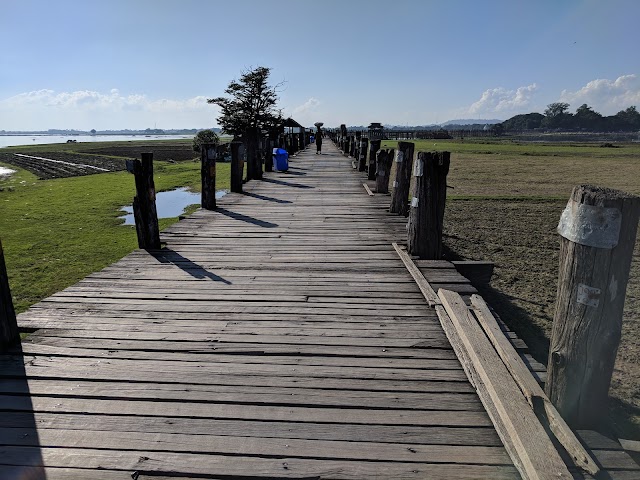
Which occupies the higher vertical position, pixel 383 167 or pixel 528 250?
pixel 383 167

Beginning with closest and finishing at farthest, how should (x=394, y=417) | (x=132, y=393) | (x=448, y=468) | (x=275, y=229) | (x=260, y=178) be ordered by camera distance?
(x=448, y=468) → (x=394, y=417) → (x=132, y=393) → (x=275, y=229) → (x=260, y=178)

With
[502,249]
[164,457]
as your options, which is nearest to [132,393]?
[164,457]

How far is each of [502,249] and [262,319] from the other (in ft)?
22.1

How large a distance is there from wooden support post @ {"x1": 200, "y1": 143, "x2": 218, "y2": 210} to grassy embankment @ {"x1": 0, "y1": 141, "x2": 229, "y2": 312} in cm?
189

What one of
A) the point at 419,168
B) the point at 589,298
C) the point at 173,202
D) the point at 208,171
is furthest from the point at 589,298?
the point at 173,202

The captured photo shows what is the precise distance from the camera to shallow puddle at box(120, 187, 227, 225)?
13.1m

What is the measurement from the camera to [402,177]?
803 cm

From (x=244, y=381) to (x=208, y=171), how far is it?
6.60 meters

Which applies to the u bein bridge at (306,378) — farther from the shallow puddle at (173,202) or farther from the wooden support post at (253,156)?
the wooden support post at (253,156)

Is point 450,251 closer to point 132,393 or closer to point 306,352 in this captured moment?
point 306,352

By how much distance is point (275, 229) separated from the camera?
24.1ft

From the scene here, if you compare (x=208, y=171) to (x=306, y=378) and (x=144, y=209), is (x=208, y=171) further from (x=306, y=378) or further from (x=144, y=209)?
(x=306, y=378)

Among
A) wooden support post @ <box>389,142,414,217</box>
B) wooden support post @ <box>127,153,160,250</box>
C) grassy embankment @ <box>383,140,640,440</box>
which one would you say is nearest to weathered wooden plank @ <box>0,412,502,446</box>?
grassy embankment @ <box>383,140,640,440</box>

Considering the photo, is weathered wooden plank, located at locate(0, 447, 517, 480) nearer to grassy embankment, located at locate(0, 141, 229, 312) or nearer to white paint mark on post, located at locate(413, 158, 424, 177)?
white paint mark on post, located at locate(413, 158, 424, 177)
